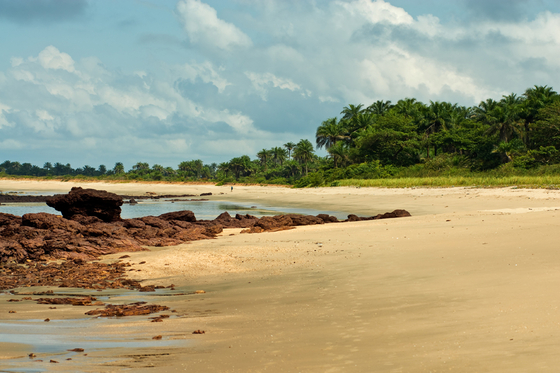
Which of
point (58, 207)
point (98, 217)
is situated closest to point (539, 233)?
point (98, 217)

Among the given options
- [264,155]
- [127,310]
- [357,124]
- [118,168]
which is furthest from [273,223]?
[118,168]

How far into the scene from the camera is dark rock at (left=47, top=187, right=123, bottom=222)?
51.4 ft

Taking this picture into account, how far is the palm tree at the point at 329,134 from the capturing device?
7775 centimetres

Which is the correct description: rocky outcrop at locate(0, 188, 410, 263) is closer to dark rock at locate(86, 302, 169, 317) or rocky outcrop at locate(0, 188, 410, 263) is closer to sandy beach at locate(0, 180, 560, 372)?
sandy beach at locate(0, 180, 560, 372)

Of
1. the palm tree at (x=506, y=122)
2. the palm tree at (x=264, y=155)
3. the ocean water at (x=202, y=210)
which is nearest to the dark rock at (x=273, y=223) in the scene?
the ocean water at (x=202, y=210)

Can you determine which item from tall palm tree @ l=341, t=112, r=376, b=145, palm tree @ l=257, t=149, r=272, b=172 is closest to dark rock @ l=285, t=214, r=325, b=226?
tall palm tree @ l=341, t=112, r=376, b=145

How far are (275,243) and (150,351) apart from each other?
25.8 ft

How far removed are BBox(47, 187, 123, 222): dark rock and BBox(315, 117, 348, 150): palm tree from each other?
2520 inches

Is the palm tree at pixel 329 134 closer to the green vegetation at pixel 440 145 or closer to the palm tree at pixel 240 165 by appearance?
the green vegetation at pixel 440 145

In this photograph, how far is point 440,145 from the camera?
6438cm

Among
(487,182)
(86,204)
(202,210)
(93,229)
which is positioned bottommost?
(202,210)

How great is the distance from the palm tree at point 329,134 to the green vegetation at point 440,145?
184 millimetres

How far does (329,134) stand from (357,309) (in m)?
74.0

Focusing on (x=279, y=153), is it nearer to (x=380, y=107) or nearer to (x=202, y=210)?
(x=380, y=107)
